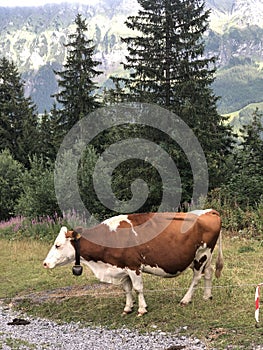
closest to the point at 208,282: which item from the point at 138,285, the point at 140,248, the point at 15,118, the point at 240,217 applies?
the point at 138,285

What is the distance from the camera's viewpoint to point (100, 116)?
2822 cm

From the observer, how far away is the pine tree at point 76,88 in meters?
31.8

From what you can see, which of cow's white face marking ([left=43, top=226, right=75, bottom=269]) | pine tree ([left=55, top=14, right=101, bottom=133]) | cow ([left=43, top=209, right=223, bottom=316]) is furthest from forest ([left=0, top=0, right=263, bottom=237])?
pine tree ([left=55, top=14, right=101, bottom=133])

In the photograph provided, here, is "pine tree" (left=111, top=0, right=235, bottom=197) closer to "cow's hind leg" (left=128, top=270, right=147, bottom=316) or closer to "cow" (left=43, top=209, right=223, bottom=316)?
"cow" (left=43, top=209, right=223, bottom=316)

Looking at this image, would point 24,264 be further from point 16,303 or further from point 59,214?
point 59,214

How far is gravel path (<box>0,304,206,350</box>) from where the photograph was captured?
688 centimetres

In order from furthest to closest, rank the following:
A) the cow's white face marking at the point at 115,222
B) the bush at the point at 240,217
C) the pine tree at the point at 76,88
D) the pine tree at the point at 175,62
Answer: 1. the pine tree at the point at 76,88
2. the pine tree at the point at 175,62
3. the bush at the point at 240,217
4. the cow's white face marking at the point at 115,222

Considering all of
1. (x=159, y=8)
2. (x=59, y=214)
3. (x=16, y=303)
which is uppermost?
(x=159, y=8)

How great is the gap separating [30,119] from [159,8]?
22017 millimetres

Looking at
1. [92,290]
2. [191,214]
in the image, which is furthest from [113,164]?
[191,214]

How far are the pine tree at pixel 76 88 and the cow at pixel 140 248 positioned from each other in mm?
23696

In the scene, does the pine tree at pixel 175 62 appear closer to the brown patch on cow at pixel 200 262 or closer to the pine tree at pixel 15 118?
the brown patch on cow at pixel 200 262

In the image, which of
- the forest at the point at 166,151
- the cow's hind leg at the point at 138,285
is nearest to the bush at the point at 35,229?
the forest at the point at 166,151

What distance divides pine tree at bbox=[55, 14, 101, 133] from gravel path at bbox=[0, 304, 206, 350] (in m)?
24.4
